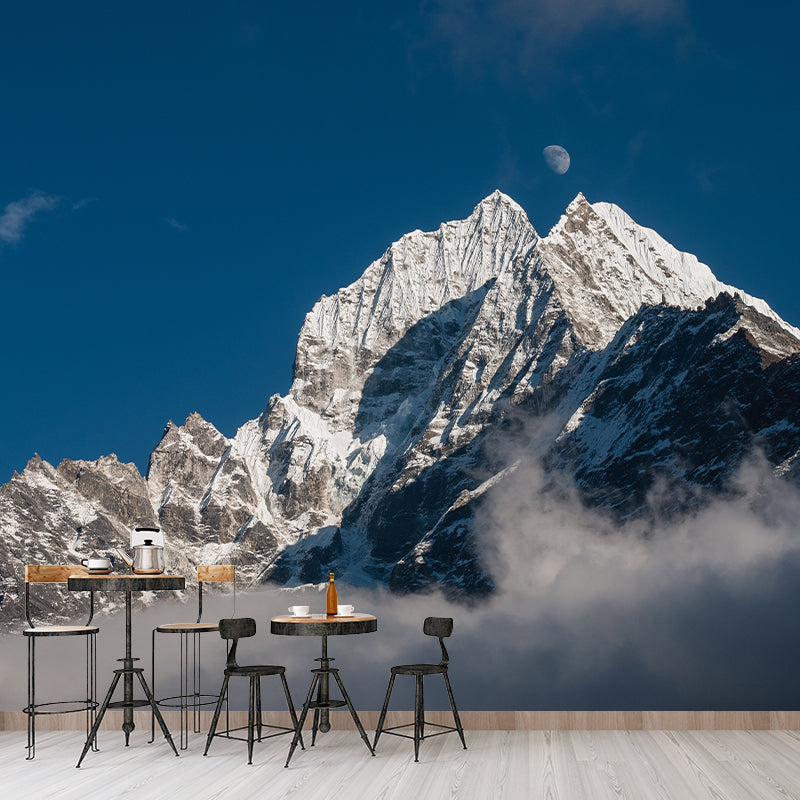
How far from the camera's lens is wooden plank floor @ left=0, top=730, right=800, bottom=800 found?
4.38 metres

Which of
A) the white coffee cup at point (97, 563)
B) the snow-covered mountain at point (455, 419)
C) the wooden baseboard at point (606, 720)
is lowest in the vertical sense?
the wooden baseboard at point (606, 720)

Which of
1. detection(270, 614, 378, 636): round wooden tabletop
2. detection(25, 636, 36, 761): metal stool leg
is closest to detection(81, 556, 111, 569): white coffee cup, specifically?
detection(25, 636, 36, 761): metal stool leg

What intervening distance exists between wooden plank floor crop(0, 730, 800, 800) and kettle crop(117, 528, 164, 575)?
117 cm

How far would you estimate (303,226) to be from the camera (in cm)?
1031

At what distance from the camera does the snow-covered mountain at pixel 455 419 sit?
40.5 feet

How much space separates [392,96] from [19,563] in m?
12.0

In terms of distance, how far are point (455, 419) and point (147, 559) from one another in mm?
19996

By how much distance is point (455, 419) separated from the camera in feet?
82.9

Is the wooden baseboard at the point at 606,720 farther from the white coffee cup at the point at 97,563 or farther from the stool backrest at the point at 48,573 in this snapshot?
the stool backrest at the point at 48,573

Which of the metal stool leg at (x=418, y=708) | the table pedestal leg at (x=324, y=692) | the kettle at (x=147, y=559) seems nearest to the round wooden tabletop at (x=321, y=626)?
the table pedestal leg at (x=324, y=692)

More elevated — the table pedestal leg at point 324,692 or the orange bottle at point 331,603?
the orange bottle at point 331,603

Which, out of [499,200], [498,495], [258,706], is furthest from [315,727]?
[498,495]

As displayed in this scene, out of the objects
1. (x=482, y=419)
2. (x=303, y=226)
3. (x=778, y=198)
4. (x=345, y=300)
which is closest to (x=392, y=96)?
(x=303, y=226)

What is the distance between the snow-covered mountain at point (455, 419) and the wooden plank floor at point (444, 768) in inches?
193
